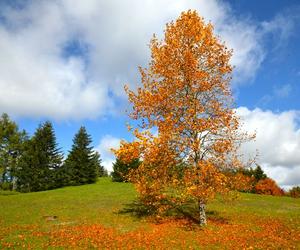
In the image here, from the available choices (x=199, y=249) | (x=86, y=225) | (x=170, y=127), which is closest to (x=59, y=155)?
(x=86, y=225)

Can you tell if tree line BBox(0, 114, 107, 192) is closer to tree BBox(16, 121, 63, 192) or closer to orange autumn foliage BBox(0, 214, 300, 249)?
tree BBox(16, 121, 63, 192)

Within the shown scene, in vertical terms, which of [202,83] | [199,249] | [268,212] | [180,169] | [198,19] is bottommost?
[199,249]

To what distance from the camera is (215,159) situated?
22000mm

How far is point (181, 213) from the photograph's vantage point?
26719 millimetres

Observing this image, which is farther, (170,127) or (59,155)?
(59,155)

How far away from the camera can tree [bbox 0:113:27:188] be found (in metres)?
73.6

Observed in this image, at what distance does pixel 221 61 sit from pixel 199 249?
1260cm

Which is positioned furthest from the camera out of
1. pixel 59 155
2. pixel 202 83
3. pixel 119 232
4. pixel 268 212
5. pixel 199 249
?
pixel 59 155

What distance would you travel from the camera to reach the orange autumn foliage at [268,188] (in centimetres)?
6388

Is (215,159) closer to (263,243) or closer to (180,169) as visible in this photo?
(180,169)

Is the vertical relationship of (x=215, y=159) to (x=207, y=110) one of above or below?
below

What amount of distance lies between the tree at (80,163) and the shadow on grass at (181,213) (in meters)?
36.7

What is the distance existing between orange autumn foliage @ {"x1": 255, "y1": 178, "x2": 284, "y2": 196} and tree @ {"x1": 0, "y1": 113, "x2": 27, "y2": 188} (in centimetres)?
5244

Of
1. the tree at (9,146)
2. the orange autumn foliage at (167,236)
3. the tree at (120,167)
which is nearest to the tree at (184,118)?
the orange autumn foliage at (167,236)
